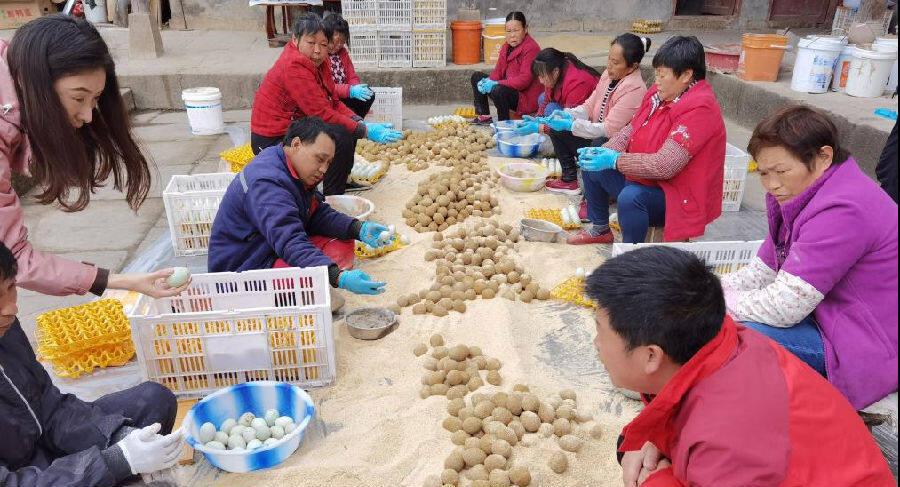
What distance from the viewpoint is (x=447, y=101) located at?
26.6ft

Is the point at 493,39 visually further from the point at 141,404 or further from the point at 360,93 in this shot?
the point at 141,404

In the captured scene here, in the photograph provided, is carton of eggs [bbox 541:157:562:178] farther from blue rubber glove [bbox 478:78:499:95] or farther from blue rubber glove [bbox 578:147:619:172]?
blue rubber glove [bbox 478:78:499:95]

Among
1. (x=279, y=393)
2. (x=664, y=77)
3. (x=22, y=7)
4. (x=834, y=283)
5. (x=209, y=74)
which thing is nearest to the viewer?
(x=834, y=283)

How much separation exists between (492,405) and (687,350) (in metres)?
1.17

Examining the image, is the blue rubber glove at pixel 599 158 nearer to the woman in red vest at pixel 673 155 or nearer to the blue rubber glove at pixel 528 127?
the woman in red vest at pixel 673 155

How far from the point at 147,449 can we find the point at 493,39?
277 inches

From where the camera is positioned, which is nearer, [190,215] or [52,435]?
[52,435]

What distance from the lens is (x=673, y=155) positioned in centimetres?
336

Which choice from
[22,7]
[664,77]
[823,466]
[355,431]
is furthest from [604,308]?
[22,7]

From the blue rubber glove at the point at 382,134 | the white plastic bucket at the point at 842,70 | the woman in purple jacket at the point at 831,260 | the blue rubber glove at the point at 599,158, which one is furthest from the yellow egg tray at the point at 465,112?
the woman in purple jacket at the point at 831,260

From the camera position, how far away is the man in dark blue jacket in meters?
2.82

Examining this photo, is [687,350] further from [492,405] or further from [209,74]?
[209,74]

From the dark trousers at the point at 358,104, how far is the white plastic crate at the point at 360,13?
1972 millimetres

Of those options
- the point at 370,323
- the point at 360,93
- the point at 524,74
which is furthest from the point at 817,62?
the point at 370,323
